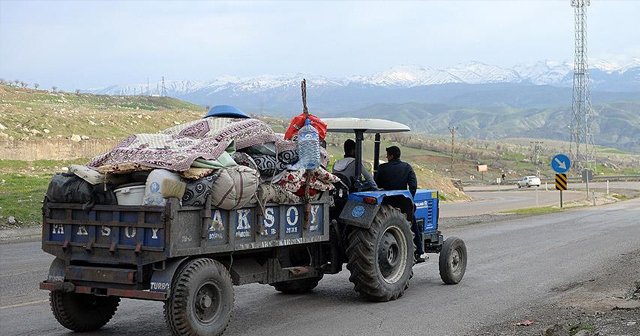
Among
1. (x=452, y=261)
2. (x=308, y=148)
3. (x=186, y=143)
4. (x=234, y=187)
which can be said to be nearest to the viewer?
(x=234, y=187)

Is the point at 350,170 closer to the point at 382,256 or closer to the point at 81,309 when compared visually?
the point at 382,256

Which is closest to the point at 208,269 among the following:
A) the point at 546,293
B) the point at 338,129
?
the point at 338,129

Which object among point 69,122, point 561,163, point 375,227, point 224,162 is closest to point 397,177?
point 375,227

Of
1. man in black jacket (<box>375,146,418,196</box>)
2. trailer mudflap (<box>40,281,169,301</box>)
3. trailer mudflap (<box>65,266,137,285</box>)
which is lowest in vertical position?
trailer mudflap (<box>40,281,169,301</box>)

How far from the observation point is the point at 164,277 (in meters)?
8.57

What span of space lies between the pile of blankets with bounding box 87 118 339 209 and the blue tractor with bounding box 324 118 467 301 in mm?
863

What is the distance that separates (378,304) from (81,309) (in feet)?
13.3

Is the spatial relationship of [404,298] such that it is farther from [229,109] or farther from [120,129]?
[120,129]

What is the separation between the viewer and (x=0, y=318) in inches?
405

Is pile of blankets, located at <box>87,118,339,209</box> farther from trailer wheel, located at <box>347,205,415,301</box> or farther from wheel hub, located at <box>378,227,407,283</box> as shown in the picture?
wheel hub, located at <box>378,227,407,283</box>

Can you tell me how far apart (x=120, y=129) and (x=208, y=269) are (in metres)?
49.0

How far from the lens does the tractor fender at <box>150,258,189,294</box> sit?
853 centimetres

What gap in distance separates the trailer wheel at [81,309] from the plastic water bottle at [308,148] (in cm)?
275

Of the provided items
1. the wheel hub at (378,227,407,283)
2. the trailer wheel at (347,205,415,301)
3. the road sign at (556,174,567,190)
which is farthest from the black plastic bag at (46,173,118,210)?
the road sign at (556,174,567,190)
